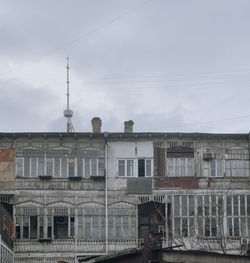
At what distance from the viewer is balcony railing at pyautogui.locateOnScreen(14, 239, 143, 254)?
169 feet

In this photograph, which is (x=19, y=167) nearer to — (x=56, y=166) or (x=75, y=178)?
(x=56, y=166)

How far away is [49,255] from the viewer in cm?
5153

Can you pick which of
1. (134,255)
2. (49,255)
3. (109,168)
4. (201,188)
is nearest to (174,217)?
(201,188)

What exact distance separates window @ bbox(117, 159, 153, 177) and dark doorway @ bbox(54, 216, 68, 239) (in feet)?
18.8

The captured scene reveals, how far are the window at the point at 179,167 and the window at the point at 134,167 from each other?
1528mm

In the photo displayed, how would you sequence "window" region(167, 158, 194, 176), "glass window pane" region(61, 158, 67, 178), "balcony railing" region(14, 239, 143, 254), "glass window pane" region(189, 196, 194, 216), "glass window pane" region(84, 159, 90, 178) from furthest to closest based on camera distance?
1. "window" region(167, 158, 194, 176)
2. "glass window pane" region(84, 159, 90, 178)
3. "glass window pane" region(61, 158, 67, 178)
4. "glass window pane" region(189, 196, 194, 216)
5. "balcony railing" region(14, 239, 143, 254)

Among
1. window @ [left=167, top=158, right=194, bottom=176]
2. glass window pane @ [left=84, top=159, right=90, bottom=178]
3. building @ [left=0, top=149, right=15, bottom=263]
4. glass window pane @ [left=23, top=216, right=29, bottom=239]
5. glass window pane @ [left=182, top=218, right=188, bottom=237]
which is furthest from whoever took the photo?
window @ [left=167, top=158, right=194, bottom=176]

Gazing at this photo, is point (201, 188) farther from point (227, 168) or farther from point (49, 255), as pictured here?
point (49, 255)

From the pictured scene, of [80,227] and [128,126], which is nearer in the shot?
[80,227]

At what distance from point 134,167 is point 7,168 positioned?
1002 centimetres

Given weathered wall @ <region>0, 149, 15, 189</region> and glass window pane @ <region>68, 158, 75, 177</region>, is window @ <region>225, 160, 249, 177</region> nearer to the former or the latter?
glass window pane @ <region>68, 158, 75, 177</region>

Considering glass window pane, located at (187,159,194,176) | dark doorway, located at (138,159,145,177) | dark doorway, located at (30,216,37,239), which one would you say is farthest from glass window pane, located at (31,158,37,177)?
glass window pane, located at (187,159,194,176)

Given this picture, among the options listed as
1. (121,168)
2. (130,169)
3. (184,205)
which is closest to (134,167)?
(130,169)

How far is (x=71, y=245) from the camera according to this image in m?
51.8
